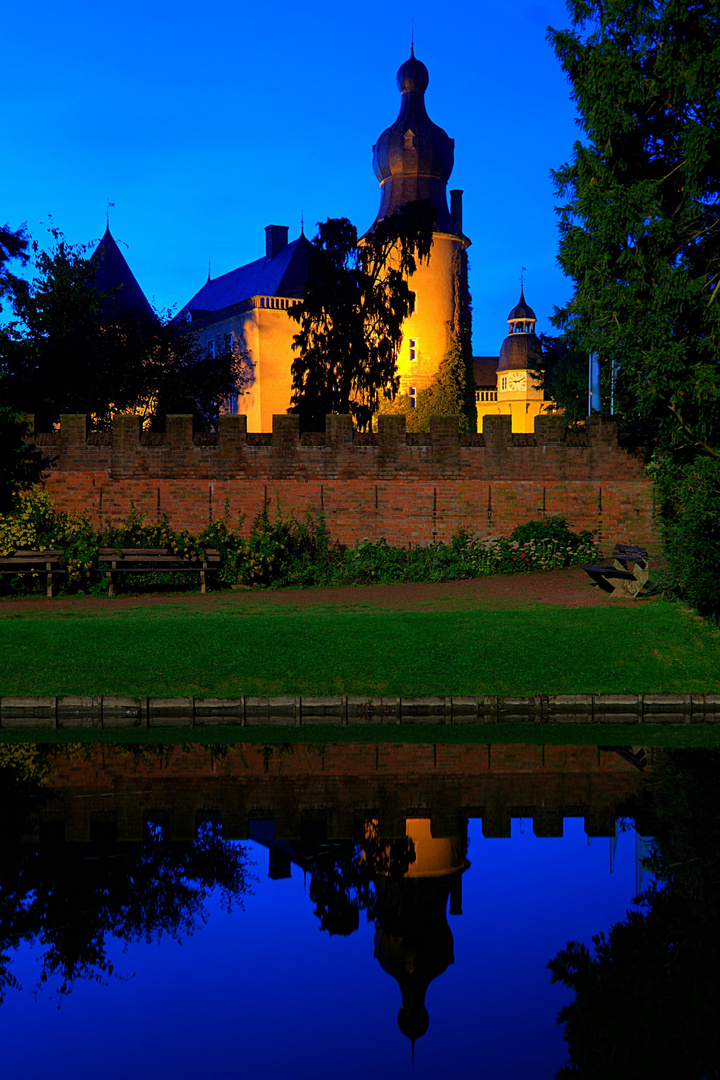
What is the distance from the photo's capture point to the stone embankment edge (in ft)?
38.7

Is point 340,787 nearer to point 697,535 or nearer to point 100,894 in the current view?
point 100,894

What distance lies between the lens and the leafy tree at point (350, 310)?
37.3 meters

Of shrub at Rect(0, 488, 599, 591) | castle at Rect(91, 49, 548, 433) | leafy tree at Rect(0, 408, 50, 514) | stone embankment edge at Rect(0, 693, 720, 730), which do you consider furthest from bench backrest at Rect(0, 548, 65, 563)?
castle at Rect(91, 49, 548, 433)

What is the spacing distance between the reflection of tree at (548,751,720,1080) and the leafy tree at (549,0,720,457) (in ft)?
36.5

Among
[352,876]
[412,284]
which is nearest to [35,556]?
[352,876]

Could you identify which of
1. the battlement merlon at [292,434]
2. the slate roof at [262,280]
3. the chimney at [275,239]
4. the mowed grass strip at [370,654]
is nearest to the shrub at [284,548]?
the battlement merlon at [292,434]

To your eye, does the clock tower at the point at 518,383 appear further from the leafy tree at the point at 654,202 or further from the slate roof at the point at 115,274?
the leafy tree at the point at 654,202

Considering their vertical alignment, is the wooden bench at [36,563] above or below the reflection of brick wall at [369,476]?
below

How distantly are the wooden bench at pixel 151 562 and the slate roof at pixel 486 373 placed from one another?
86.6 metres

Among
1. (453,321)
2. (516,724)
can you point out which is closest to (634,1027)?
(516,724)

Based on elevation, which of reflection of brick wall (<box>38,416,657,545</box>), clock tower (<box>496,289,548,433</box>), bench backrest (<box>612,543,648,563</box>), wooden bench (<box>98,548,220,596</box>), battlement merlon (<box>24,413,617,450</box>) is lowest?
wooden bench (<box>98,548,220,596</box>)

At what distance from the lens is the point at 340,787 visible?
346 inches

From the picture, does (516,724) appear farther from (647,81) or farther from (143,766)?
(647,81)

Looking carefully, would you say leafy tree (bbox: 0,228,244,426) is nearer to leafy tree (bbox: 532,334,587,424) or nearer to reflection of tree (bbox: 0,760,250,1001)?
leafy tree (bbox: 532,334,587,424)
